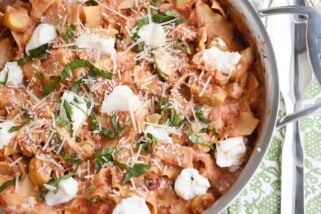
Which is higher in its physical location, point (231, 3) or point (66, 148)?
point (231, 3)

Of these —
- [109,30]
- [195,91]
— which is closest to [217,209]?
[195,91]

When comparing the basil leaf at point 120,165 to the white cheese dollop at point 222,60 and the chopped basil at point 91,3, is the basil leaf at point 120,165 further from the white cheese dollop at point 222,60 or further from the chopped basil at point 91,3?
the chopped basil at point 91,3

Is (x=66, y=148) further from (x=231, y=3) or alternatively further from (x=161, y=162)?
(x=231, y=3)

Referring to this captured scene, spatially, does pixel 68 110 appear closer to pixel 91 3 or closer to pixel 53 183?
pixel 53 183

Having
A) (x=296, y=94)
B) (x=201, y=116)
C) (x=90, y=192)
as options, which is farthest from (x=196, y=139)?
(x=296, y=94)

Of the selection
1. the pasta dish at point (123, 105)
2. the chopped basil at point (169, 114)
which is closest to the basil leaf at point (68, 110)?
the pasta dish at point (123, 105)

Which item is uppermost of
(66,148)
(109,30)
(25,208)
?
(109,30)

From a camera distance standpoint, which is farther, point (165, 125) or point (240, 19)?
point (240, 19)

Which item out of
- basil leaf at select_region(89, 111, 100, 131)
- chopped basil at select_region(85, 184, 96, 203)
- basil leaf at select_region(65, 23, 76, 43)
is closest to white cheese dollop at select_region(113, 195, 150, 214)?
chopped basil at select_region(85, 184, 96, 203)
